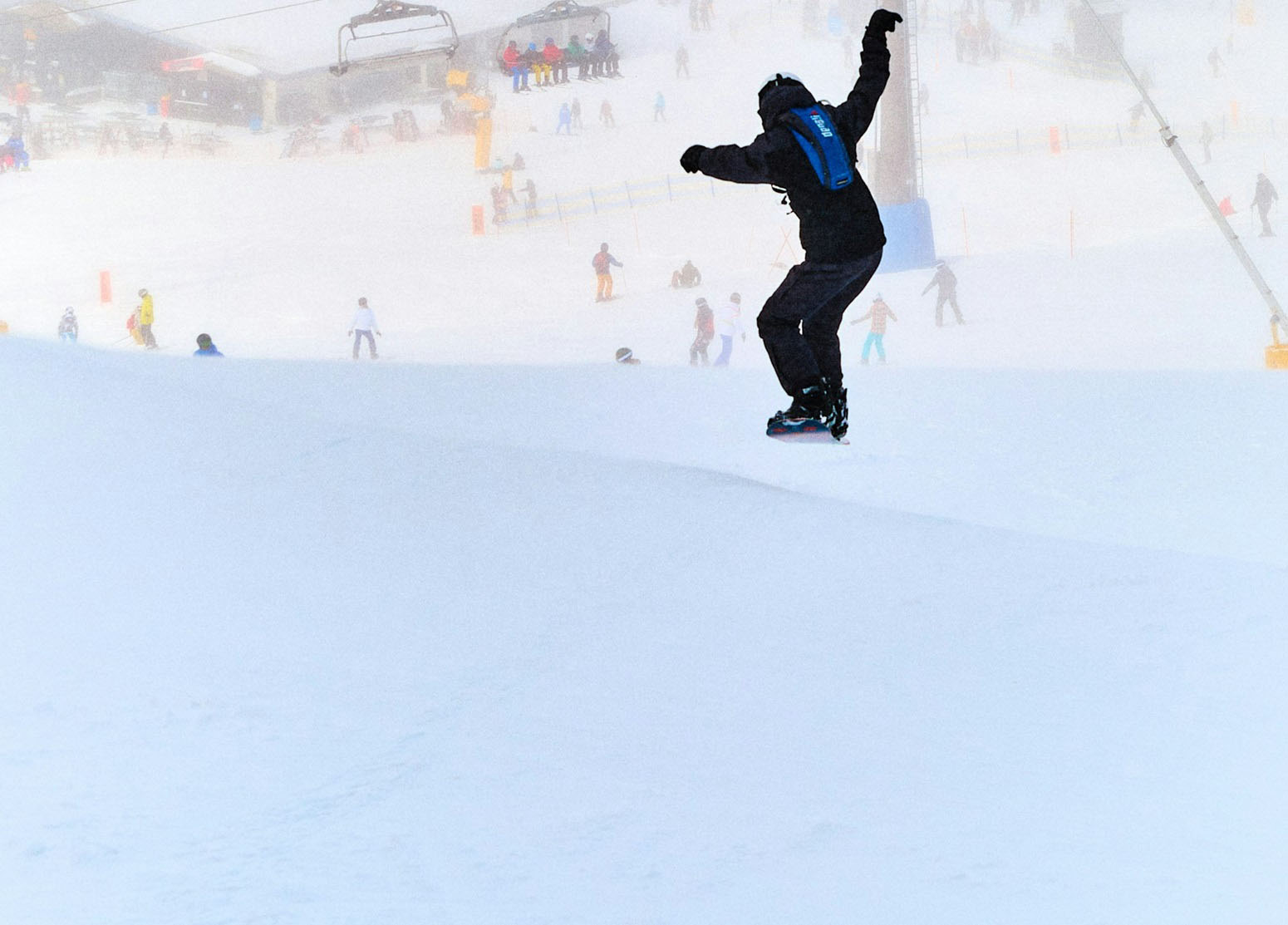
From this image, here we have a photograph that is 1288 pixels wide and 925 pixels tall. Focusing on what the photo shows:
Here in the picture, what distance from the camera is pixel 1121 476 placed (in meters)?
8.27

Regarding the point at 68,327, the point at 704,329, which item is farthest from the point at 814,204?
the point at 68,327

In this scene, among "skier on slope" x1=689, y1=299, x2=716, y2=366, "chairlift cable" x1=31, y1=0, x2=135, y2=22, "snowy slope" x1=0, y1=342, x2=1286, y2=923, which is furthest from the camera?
"chairlift cable" x1=31, y1=0, x2=135, y2=22

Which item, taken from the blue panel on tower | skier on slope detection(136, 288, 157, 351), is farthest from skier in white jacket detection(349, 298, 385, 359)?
the blue panel on tower

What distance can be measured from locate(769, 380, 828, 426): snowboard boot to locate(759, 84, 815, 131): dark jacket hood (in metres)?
1.03

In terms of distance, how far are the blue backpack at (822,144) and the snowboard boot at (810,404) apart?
2.63 ft

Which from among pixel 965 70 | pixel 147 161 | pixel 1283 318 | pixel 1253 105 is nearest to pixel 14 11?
pixel 147 161

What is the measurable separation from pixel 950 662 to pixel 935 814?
1273 mm

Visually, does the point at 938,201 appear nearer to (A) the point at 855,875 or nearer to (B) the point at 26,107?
(B) the point at 26,107

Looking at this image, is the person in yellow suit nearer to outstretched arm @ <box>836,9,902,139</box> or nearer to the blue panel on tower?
the blue panel on tower

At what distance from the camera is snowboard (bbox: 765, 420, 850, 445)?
214 inches

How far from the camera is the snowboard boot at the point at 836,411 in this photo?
5441 mm

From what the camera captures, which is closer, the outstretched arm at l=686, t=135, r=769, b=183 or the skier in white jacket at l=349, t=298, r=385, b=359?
the outstretched arm at l=686, t=135, r=769, b=183

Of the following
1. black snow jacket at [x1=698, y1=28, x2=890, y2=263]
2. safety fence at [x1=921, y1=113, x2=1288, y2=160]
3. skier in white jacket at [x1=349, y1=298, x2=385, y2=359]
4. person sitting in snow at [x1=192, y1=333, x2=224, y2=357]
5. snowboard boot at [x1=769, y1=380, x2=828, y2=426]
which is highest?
safety fence at [x1=921, y1=113, x2=1288, y2=160]

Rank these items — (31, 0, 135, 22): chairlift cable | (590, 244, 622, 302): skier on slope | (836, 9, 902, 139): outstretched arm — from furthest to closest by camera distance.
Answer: (31, 0, 135, 22): chairlift cable < (590, 244, 622, 302): skier on slope < (836, 9, 902, 139): outstretched arm
